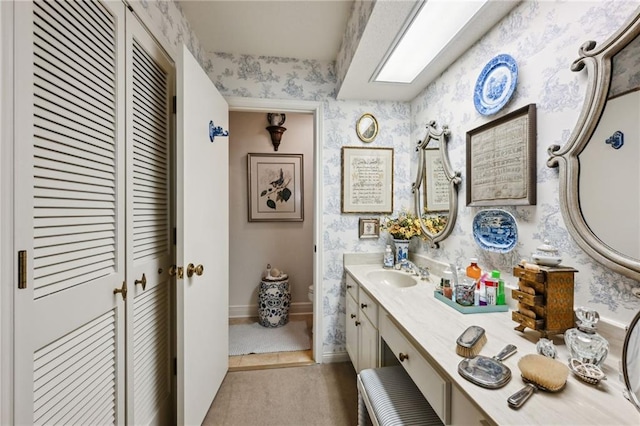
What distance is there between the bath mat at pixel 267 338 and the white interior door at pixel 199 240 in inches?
18.3

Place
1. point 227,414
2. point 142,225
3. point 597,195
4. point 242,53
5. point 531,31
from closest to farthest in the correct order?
point 597,195 < point 531,31 < point 142,225 < point 227,414 < point 242,53

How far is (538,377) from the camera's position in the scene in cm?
61

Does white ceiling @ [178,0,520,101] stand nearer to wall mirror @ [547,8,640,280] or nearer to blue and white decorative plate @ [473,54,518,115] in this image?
blue and white decorative plate @ [473,54,518,115]

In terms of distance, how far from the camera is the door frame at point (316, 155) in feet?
6.42

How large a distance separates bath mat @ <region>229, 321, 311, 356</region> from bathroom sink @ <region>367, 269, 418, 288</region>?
103 cm

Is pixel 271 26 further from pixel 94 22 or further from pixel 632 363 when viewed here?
pixel 632 363

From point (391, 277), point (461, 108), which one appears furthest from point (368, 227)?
point (461, 108)

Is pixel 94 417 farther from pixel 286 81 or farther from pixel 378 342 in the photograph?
pixel 286 81

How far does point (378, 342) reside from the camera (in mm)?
1339

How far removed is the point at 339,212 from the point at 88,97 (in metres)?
1.57

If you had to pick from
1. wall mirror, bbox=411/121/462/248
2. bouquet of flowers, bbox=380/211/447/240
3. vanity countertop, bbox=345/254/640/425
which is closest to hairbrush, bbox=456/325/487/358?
vanity countertop, bbox=345/254/640/425

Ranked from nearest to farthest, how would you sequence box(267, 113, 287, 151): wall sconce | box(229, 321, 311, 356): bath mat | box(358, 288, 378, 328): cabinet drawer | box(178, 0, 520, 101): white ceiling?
box(178, 0, 520, 101): white ceiling → box(358, 288, 378, 328): cabinet drawer → box(229, 321, 311, 356): bath mat → box(267, 113, 287, 151): wall sconce

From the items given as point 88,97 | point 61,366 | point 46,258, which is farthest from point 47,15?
point 61,366

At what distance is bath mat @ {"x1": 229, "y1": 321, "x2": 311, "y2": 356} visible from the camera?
2254 mm
